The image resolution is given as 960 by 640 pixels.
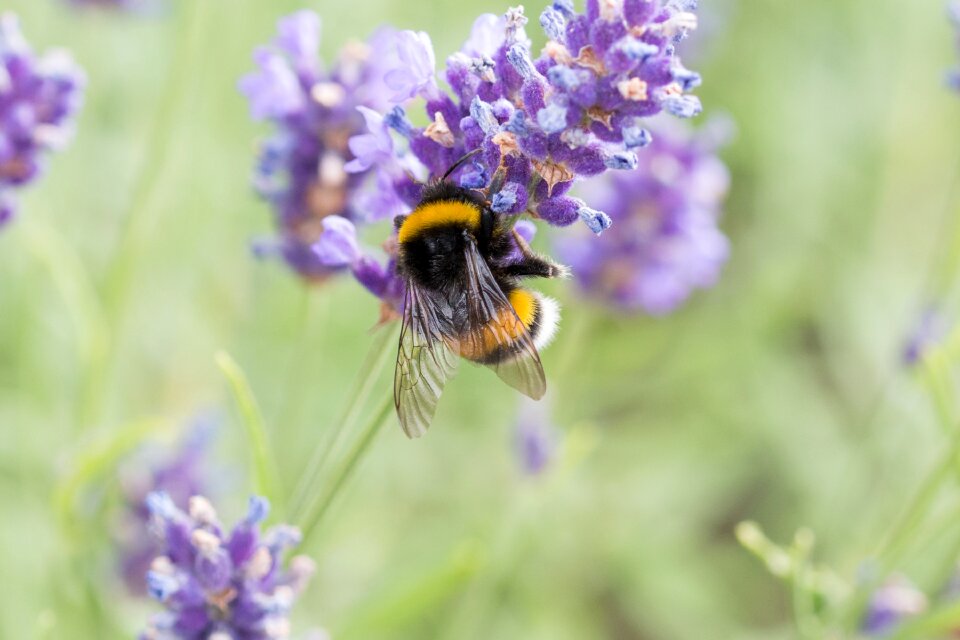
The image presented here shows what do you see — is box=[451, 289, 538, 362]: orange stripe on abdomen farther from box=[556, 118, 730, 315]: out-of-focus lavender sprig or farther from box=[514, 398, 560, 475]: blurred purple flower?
box=[556, 118, 730, 315]: out-of-focus lavender sprig

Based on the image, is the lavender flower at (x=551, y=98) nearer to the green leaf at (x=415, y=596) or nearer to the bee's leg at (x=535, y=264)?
the bee's leg at (x=535, y=264)

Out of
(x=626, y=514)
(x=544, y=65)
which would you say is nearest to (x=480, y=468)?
(x=626, y=514)

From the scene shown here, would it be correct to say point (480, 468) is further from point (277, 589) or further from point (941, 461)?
point (277, 589)

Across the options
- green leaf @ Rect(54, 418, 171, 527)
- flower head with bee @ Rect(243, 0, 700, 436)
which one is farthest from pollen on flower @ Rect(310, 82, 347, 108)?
green leaf @ Rect(54, 418, 171, 527)

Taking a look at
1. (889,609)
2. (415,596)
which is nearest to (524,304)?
(415,596)

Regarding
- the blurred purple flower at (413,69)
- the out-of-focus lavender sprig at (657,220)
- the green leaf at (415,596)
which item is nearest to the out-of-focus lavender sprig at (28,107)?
the blurred purple flower at (413,69)
